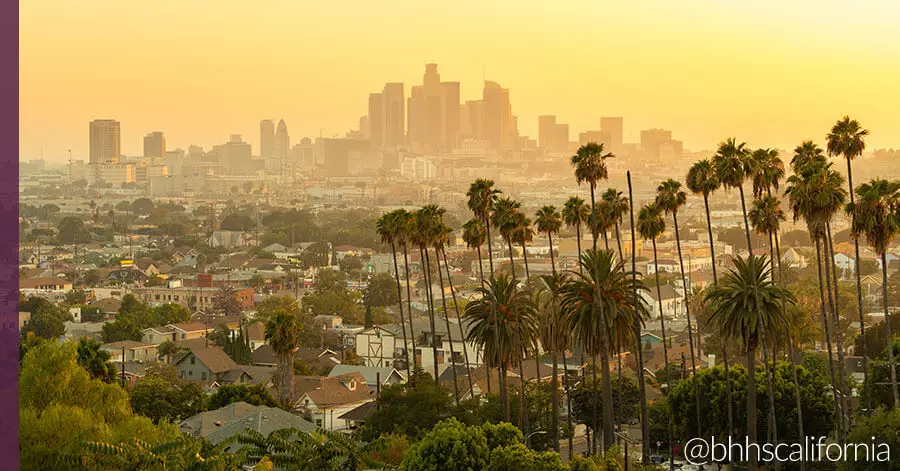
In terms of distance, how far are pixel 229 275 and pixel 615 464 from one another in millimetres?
106520

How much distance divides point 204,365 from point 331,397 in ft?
37.3

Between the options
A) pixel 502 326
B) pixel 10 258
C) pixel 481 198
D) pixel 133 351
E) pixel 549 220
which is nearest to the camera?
pixel 10 258

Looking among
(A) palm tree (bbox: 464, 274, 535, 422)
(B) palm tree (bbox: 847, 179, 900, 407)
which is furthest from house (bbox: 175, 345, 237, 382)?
(B) palm tree (bbox: 847, 179, 900, 407)

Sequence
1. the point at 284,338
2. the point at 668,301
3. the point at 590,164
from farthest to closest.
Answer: the point at 668,301
the point at 284,338
the point at 590,164

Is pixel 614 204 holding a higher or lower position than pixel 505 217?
higher

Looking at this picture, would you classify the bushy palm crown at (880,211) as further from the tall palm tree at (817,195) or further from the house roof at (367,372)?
the house roof at (367,372)

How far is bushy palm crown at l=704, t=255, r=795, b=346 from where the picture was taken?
2702 cm

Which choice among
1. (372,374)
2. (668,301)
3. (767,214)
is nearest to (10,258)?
(767,214)

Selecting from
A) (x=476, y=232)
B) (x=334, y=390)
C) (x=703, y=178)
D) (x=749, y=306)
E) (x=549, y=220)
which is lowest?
(x=334, y=390)

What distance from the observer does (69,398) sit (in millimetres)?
24391

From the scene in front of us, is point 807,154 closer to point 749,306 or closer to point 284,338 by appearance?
point 749,306

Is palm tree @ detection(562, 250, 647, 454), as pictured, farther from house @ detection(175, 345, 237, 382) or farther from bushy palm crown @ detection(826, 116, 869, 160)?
house @ detection(175, 345, 237, 382)

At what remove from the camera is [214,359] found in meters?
52.6

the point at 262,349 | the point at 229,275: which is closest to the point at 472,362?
the point at 262,349
